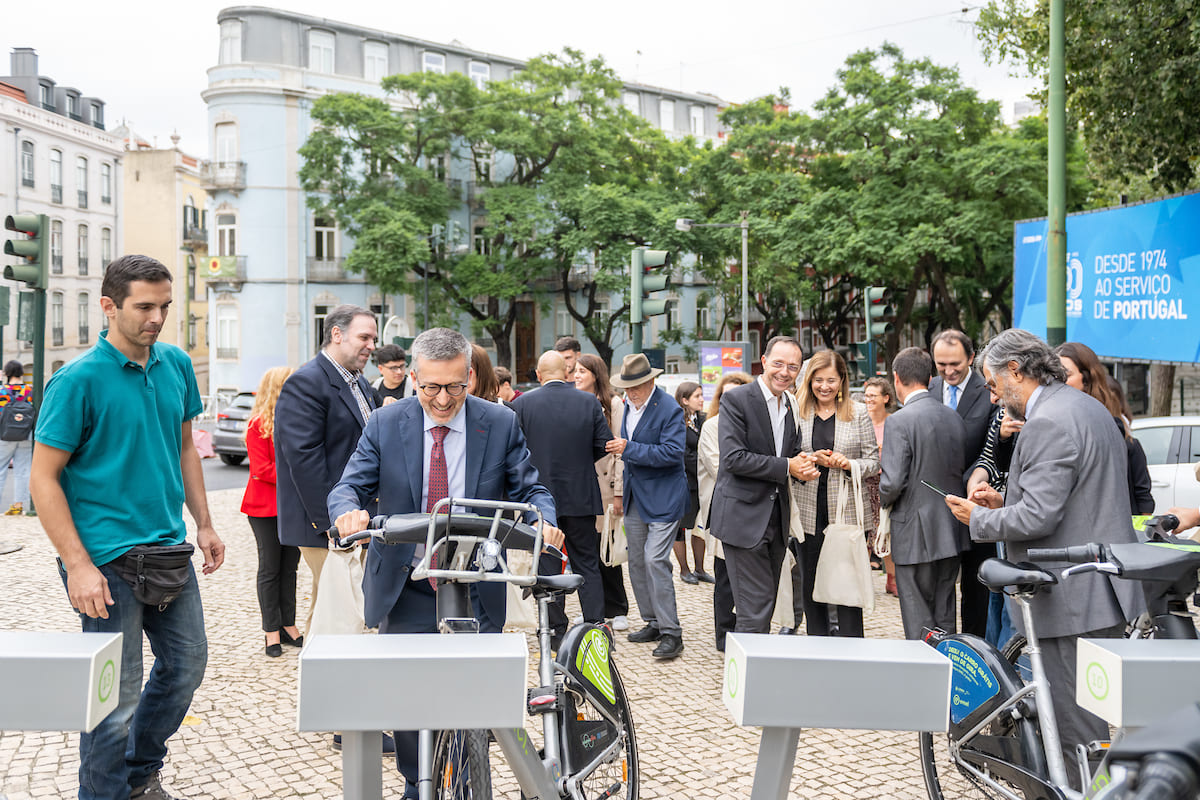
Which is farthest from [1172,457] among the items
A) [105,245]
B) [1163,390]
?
[105,245]

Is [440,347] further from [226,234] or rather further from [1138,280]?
[226,234]

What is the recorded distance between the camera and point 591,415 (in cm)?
680

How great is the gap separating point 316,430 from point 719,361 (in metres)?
13.6

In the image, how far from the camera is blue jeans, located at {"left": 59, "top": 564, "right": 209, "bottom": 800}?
3646 millimetres

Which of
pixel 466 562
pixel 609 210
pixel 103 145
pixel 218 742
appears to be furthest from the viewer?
pixel 103 145

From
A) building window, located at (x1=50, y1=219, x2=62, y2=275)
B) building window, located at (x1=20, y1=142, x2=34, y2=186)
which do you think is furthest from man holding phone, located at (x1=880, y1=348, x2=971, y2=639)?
building window, located at (x1=50, y1=219, x2=62, y2=275)

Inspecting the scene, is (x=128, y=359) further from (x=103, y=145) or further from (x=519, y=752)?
(x=103, y=145)

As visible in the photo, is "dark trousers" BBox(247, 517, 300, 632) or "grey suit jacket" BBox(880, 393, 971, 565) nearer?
"grey suit jacket" BBox(880, 393, 971, 565)

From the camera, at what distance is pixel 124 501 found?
3.72 metres

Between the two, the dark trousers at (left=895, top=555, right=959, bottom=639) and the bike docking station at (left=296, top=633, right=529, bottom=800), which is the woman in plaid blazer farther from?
the bike docking station at (left=296, top=633, right=529, bottom=800)

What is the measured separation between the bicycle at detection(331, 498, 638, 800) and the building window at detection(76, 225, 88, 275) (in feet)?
170

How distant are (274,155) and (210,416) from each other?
11.2m

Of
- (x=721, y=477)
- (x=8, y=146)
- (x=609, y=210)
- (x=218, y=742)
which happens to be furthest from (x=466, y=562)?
(x=8, y=146)

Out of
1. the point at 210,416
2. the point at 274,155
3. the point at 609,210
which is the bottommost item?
the point at 210,416
